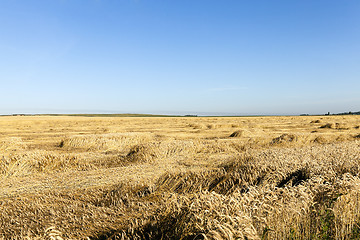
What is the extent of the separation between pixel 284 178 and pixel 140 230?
3922mm

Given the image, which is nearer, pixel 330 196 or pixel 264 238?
pixel 264 238

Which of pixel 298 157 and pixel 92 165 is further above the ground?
pixel 298 157

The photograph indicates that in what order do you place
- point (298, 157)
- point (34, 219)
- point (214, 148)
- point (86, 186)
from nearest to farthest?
point (34, 219) → point (86, 186) → point (298, 157) → point (214, 148)

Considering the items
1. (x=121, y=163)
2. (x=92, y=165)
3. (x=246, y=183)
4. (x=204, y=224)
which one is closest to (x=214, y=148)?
(x=121, y=163)

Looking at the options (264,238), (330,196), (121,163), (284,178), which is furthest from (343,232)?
(121,163)

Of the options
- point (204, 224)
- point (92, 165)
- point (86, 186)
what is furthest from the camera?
point (92, 165)

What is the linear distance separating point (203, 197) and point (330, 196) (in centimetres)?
212

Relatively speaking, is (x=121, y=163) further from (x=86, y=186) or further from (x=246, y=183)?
(x=246, y=183)

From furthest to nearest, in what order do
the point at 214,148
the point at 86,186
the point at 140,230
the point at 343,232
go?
1. the point at 214,148
2. the point at 86,186
3. the point at 343,232
4. the point at 140,230

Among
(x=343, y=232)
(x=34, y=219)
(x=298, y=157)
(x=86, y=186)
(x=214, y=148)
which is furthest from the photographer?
(x=214, y=148)

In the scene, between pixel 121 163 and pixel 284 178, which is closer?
pixel 284 178

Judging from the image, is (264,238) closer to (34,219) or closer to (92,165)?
(34,219)

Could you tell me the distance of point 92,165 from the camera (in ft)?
27.9

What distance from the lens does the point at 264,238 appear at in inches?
114
